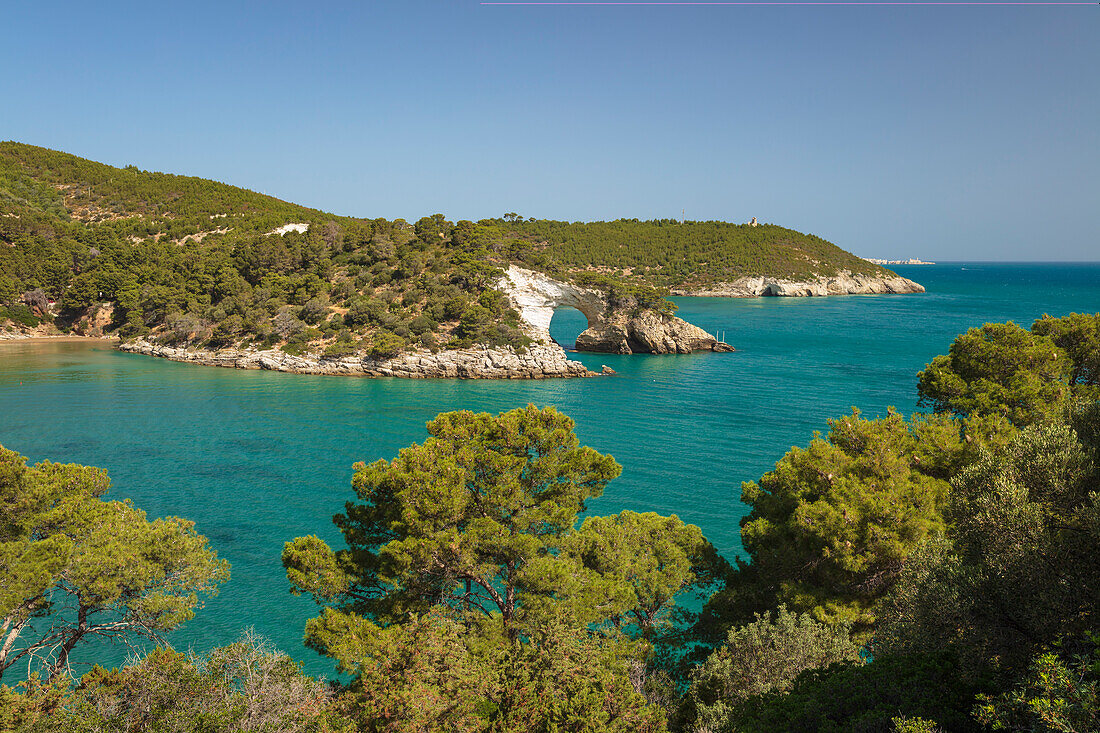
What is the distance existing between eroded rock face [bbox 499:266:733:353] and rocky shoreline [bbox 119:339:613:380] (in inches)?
310

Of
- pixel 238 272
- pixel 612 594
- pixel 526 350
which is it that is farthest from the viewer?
pixel 238 272

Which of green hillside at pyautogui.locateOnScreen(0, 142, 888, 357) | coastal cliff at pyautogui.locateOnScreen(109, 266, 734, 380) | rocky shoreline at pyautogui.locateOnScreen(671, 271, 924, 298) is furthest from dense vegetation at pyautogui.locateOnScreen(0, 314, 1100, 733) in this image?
rocky shoreline at pyautogui.locateOnScreen(671, 271, 924, 298)

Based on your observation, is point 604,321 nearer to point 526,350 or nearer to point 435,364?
point 526,350

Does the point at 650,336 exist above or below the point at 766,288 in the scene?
below

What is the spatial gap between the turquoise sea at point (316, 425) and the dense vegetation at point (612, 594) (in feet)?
16.9

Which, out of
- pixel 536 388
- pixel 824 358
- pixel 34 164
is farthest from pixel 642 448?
pixel 34 164

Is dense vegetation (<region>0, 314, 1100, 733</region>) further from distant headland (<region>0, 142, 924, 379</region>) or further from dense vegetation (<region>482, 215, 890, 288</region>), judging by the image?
dense vegetation (<region>482, 215, 890, 288</region>)

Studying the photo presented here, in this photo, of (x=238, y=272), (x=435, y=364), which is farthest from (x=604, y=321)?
(x=238, y=272)

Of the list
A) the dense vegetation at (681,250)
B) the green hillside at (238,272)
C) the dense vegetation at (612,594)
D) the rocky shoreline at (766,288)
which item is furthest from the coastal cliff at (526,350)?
the rocky shoreline at (766,288)

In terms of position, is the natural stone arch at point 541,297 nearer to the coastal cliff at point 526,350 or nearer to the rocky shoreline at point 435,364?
the coastal cliff at point 526,350

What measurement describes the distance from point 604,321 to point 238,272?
137 feet

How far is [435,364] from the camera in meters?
52.9

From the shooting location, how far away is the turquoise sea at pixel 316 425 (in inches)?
885

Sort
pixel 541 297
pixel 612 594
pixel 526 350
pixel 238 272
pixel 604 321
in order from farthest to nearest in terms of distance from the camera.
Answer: pixel 604 321, pixel 238 272, pixel 541 297, pixel 526 350, pixel 612 594
